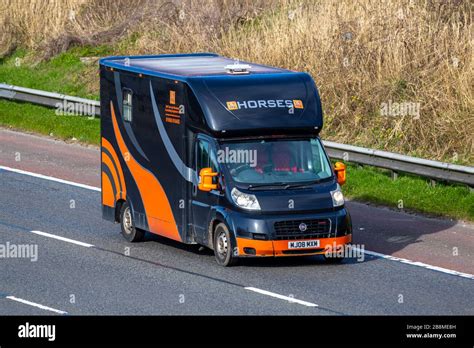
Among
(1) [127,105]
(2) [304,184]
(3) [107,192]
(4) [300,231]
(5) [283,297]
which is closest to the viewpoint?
(5) [283,297]

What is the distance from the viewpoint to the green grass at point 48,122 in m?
29.2

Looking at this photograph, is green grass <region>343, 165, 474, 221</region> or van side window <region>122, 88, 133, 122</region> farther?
green grass <region>343, 165, 474, 221</region>

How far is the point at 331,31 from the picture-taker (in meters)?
28.8

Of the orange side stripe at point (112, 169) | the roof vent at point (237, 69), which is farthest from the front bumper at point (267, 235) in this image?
the orange side stripe at point (112, 169)

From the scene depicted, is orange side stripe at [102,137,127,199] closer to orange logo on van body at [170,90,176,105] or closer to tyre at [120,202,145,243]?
tyre at [120,202,145,243]

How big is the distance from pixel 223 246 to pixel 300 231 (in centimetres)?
116

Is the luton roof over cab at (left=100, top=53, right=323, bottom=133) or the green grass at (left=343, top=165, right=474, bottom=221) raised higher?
the luton roof over cab at (left=100, top=53, right=323, bottom=133)

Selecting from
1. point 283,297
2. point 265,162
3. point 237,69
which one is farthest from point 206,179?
point 283,297

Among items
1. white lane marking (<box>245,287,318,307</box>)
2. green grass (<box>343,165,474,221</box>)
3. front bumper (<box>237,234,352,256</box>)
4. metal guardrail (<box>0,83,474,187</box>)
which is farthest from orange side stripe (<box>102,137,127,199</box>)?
metal guardrail (<box>0,83,474,187</box>)

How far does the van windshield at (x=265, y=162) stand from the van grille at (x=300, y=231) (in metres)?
0.65

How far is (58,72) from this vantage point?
3416 centimetres

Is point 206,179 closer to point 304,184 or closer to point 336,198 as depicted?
point 304,184

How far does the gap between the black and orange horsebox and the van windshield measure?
1 cm

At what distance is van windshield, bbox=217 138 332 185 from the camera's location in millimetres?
18234
